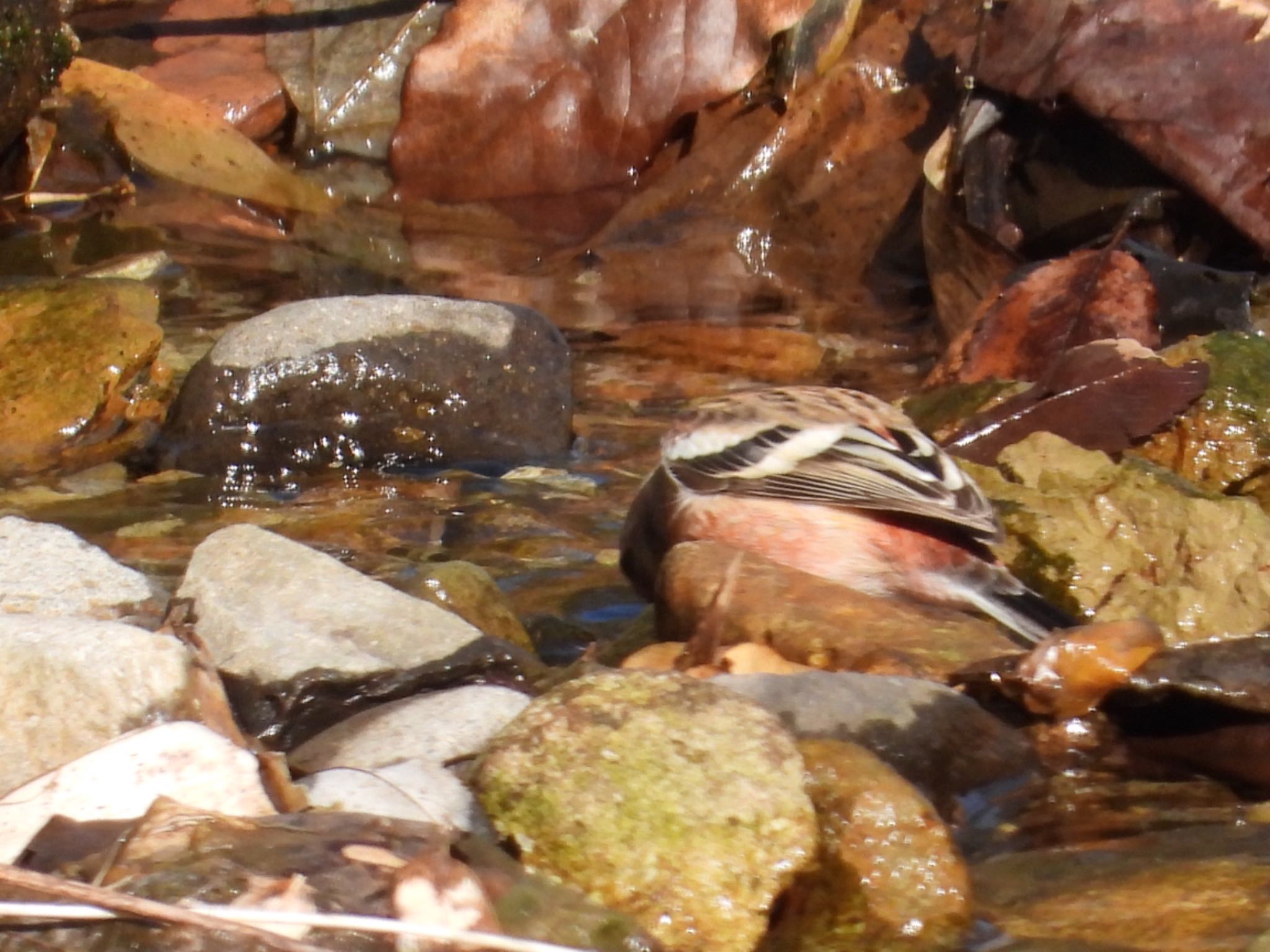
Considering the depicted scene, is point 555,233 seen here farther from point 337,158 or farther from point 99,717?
point 99,717

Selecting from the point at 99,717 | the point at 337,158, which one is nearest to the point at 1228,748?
the point at 99,717

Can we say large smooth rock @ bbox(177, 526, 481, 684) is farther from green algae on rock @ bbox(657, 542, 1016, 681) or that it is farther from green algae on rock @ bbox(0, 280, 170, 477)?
green algae on rock @ bbox(0, 280, 170, 477)

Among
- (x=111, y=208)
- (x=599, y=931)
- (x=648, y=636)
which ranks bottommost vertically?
(x=111, y=208)

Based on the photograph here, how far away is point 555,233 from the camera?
38.4ft

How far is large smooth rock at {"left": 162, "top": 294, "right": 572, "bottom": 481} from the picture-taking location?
685 centimetres

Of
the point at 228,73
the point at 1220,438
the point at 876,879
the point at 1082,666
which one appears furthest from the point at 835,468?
the point at 228,73

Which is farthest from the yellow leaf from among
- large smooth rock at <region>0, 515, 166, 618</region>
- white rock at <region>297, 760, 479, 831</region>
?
white rock at <region>297, 760, 479, 831</region>

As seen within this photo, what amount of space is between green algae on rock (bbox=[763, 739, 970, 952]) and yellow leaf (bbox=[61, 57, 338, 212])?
998 centimetres

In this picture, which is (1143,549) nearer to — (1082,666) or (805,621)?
(1082,666)

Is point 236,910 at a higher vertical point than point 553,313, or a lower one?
higher

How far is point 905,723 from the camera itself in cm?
349

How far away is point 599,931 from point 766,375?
19.2 feet

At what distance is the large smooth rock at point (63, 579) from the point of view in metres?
4.12

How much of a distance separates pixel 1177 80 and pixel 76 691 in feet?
22.9
